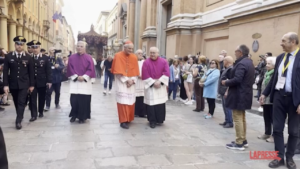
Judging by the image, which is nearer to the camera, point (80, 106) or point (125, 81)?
point (125, 81)

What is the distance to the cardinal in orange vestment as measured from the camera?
238 inches

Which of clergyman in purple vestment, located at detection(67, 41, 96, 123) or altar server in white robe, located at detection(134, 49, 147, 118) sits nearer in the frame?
clergyman in purple vestment, located at detection(67, 41, 96, 123)

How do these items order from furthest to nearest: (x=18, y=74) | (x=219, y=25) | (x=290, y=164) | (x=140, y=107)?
(x=219, y=25) → (x=140, y=107) → (x=18, y=74) → (x=290, y=164)

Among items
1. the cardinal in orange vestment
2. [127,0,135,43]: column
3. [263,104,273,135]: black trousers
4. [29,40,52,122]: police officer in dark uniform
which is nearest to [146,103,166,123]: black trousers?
the cardinal in orange vestment

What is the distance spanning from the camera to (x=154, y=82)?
20.1 feet

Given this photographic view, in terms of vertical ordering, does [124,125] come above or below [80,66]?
below

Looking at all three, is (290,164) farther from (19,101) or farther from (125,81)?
(19,101)

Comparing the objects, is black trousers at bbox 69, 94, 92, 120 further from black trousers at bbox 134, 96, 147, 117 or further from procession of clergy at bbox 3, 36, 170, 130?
black trousers at bbox 134, 96, 147, 117

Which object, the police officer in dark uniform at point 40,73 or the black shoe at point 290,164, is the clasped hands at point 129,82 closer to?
the police officer in dark uniform at point 40,73

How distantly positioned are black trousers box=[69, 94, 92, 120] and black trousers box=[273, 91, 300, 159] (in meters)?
4.15

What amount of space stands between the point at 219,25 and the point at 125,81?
24.5ft

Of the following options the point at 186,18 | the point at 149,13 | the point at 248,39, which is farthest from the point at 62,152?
the point at 149,13

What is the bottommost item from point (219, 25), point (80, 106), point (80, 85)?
point (80, 106)

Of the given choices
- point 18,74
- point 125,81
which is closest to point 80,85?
point 125,81
